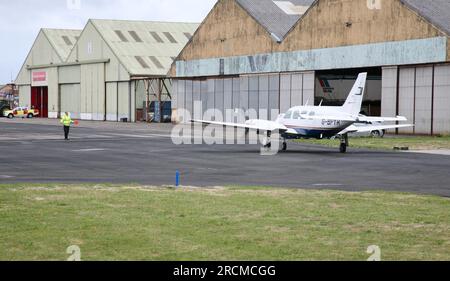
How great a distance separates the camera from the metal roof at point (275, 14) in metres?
72.9

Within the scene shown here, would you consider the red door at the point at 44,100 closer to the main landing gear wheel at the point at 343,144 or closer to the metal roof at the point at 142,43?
the metal roof at the point at 142,43

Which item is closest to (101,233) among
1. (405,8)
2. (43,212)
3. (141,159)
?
(43,212)

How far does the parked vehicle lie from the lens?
113 m

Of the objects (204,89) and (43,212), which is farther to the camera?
(204,89)

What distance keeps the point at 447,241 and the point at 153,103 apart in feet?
274

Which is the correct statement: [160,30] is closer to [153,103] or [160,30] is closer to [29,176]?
[153,103]

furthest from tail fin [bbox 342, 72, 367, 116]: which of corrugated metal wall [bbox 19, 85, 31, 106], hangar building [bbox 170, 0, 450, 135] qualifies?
corrugated metal wall [bbox 19, 85, 31, 106]

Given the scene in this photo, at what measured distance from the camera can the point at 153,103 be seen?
96.2 metres

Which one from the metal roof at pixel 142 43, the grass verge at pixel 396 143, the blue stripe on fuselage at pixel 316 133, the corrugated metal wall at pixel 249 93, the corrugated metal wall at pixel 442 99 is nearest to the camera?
the blue stripe on fuselage at pixel 316 133

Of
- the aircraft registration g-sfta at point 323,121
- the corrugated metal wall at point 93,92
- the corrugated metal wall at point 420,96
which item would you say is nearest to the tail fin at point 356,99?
the aircraft registration g-sfta at point 323,121

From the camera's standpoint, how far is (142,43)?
99.8 m

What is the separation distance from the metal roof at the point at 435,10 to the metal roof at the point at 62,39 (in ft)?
223

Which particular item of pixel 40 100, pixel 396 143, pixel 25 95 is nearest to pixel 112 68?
pixel 40 100
